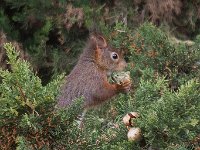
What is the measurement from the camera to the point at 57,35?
5.96 metres

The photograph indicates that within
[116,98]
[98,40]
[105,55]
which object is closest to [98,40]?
[98,40]

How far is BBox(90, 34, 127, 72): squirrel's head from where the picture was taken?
359cm

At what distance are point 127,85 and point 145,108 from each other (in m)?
1.33

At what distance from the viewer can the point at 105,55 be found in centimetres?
367

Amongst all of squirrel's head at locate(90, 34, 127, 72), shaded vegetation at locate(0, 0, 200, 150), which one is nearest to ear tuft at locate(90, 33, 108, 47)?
squirrel's head at locate(90, 34, 127, 72)

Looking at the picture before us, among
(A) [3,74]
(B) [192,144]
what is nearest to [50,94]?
(A) [3,74]

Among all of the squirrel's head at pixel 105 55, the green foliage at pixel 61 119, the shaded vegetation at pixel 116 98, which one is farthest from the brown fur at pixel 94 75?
the green foliage at pixel 61 119

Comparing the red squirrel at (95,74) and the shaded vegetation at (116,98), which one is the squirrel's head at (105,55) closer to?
the red squirrel at (95,74)

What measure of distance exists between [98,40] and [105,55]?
14 cm

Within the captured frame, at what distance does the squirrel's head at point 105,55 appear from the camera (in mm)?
3592

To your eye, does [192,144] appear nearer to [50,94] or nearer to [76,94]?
[50,94]

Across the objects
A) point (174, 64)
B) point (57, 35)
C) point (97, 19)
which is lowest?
point (57, 35)

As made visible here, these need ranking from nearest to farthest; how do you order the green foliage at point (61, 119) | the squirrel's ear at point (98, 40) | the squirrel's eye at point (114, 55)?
the green foliage at point (61, 119)
the squirrel's ear at point (98, 40)
the squirrel's eye at point (114, 55)

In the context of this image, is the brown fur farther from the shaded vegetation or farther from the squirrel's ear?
the shaded vegetation
